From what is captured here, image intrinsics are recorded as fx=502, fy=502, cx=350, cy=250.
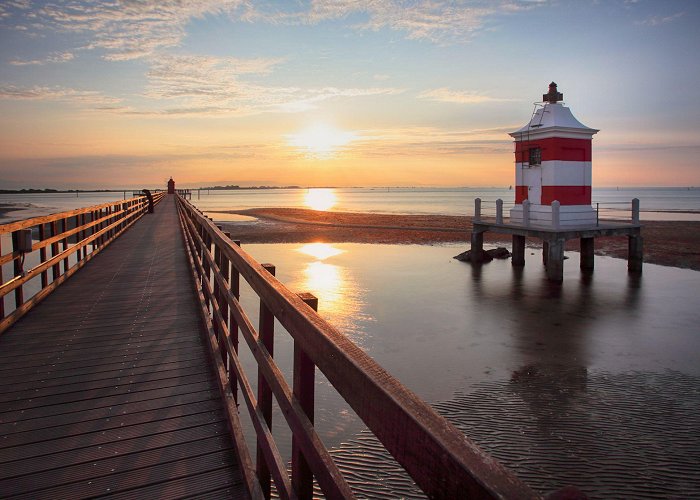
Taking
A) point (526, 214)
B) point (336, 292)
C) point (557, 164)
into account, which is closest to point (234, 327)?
point (336, 292)

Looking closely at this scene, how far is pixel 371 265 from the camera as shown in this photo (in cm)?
1933

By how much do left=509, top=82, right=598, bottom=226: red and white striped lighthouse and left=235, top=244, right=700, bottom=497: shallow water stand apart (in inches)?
88.6

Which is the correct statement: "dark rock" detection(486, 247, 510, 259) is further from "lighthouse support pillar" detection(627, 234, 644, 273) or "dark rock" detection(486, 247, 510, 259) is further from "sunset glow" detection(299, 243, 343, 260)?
"sunset glow" detection(299, 243, 343, 260)

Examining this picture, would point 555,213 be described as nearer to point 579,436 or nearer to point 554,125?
point 554,125

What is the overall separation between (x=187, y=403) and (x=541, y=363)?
6609 millimetres

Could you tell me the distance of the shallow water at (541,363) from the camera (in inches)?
206

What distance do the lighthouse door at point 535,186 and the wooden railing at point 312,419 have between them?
15.6m

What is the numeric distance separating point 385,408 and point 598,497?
444 centimetres

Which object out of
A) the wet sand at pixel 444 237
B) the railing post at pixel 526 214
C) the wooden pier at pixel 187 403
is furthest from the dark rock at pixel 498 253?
the wooden pier at pixel 187 403

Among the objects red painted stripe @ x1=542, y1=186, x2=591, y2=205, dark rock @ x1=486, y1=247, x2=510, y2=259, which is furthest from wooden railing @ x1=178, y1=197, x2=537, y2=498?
dark rock @ x1=486, y1=247, x2=510, y2=259

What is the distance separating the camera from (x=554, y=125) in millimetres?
16375

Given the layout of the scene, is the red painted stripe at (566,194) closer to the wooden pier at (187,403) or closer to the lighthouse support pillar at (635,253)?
the lighthouse support pillar at (635,253)

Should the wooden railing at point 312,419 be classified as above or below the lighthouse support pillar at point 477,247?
above

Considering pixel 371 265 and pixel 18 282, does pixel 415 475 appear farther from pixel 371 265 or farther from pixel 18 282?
pixel 371 265
